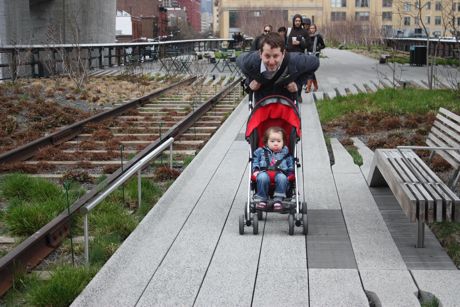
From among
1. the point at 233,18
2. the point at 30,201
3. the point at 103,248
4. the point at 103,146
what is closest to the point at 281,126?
A: the point at 103,248

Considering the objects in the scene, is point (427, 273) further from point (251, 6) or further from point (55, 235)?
point (251, 6)

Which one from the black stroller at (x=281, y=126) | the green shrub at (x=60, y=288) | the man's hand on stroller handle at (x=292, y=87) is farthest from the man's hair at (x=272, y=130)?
the green shrub at (x=60, y=288)

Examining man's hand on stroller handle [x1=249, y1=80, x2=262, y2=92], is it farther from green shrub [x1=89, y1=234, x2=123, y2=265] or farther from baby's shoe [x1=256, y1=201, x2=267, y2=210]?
green shrub [x1=89, y1=234, x2=123, y2=265]

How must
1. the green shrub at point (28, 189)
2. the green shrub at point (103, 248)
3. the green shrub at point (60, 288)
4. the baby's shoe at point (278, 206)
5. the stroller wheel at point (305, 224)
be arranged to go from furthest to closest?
1. the green shrub at point (28, 189)
2. the baby's shoe at point (278, 206)
3. the stroller wheel at point (305, 224)
4. the green shrub at point (103, 248)
5. the green shrub at point (60, 288)

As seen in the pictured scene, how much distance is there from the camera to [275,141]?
6.69 m

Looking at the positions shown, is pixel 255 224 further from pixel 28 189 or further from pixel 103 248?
pixel 28 189

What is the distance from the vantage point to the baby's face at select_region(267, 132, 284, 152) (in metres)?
6.69

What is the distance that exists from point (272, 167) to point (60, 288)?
244cm

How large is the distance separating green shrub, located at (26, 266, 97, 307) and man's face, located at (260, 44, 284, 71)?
2518 mm

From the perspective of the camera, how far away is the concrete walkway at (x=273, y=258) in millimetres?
4840

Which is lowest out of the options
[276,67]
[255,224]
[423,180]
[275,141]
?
[255,224]

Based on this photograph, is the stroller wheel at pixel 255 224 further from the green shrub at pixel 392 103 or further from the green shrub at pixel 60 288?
the green shrub at pixel 392 103

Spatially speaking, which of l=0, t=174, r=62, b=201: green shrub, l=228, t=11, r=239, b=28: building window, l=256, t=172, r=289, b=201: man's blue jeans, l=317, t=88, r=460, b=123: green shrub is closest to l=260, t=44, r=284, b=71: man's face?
l=256, t=172, r=289, b=201: man's blue jeans

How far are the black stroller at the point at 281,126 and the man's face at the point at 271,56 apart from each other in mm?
336
